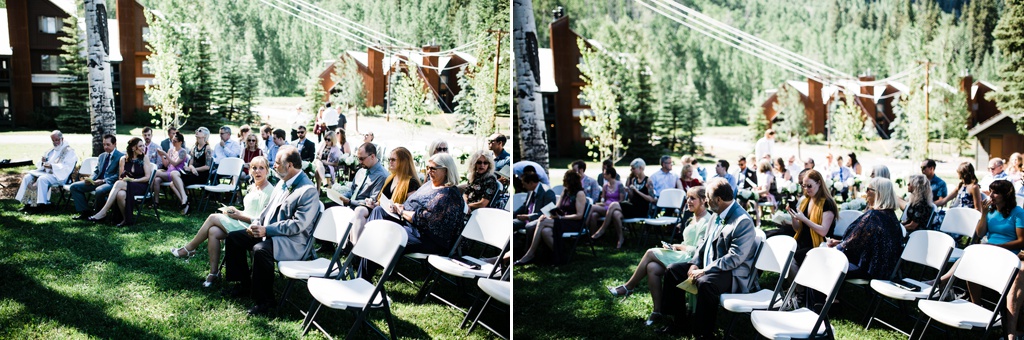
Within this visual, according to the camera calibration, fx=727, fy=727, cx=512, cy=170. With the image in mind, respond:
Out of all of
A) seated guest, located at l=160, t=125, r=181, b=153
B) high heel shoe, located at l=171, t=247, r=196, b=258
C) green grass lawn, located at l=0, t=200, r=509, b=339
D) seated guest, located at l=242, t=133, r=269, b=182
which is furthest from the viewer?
seated guest, located at l=242, t=133, r=269, b=182

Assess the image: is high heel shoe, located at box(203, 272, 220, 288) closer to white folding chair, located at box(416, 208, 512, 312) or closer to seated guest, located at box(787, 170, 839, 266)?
white folding chair, located at box(416, 208, 512, 312)

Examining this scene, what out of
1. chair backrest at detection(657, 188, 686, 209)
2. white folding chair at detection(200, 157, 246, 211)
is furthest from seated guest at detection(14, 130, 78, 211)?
chair backrest at detection(657, 188, 686, 209)

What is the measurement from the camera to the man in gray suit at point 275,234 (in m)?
3.70

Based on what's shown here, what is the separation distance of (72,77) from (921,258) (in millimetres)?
5116

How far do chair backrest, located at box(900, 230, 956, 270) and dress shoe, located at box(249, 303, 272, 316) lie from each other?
332cm

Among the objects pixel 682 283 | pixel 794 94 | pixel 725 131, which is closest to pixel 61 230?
pixel 682 283

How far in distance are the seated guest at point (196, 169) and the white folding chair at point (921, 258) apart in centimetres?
516

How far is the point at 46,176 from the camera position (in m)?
4.71

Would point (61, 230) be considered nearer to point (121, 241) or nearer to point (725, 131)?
point (121, 241)

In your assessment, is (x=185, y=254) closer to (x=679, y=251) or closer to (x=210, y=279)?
(x=210, y=279)

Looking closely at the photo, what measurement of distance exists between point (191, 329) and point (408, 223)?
4.05ft

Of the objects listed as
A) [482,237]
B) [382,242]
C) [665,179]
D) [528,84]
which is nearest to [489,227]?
[482,237]

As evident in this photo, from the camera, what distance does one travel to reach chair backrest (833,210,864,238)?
488 cm

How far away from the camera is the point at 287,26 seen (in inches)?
215
